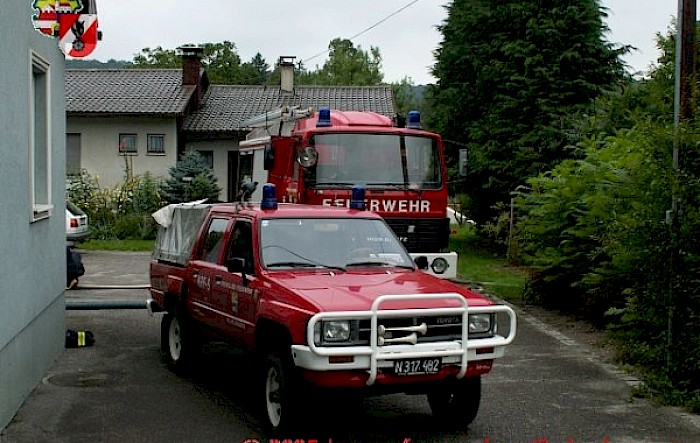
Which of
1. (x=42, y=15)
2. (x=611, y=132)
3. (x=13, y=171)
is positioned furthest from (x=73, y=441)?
(x=611, y=132)

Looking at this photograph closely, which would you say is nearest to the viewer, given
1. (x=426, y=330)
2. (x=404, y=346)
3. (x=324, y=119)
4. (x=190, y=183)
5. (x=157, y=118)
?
(x=404, y=346)

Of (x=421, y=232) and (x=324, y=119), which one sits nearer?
(x=421, y=232)

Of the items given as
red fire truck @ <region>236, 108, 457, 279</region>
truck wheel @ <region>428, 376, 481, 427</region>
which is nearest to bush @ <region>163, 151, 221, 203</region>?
red fire truck @ <region>236, 108, 457, 279</region>

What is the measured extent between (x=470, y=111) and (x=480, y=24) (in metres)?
2.59

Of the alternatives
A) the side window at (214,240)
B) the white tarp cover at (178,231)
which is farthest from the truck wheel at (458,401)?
the white tarp cover at (178,231)

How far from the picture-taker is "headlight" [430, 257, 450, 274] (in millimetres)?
13820

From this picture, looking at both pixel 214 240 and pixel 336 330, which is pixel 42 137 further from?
pixel 336 330

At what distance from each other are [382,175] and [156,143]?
24.5 metres

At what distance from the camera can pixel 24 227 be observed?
8.58 metres

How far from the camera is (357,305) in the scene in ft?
22.9

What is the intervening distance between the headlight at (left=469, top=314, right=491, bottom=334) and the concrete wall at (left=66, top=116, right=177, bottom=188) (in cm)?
3042

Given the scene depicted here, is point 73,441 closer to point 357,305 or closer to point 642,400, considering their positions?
point 357,305

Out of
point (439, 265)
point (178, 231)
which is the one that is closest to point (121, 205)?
point (439, 265)

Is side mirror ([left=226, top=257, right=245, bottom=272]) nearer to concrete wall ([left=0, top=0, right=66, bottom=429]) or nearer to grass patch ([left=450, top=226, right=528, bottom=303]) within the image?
concrete wall ([left=0, top=0, right=66, bottom=429])
